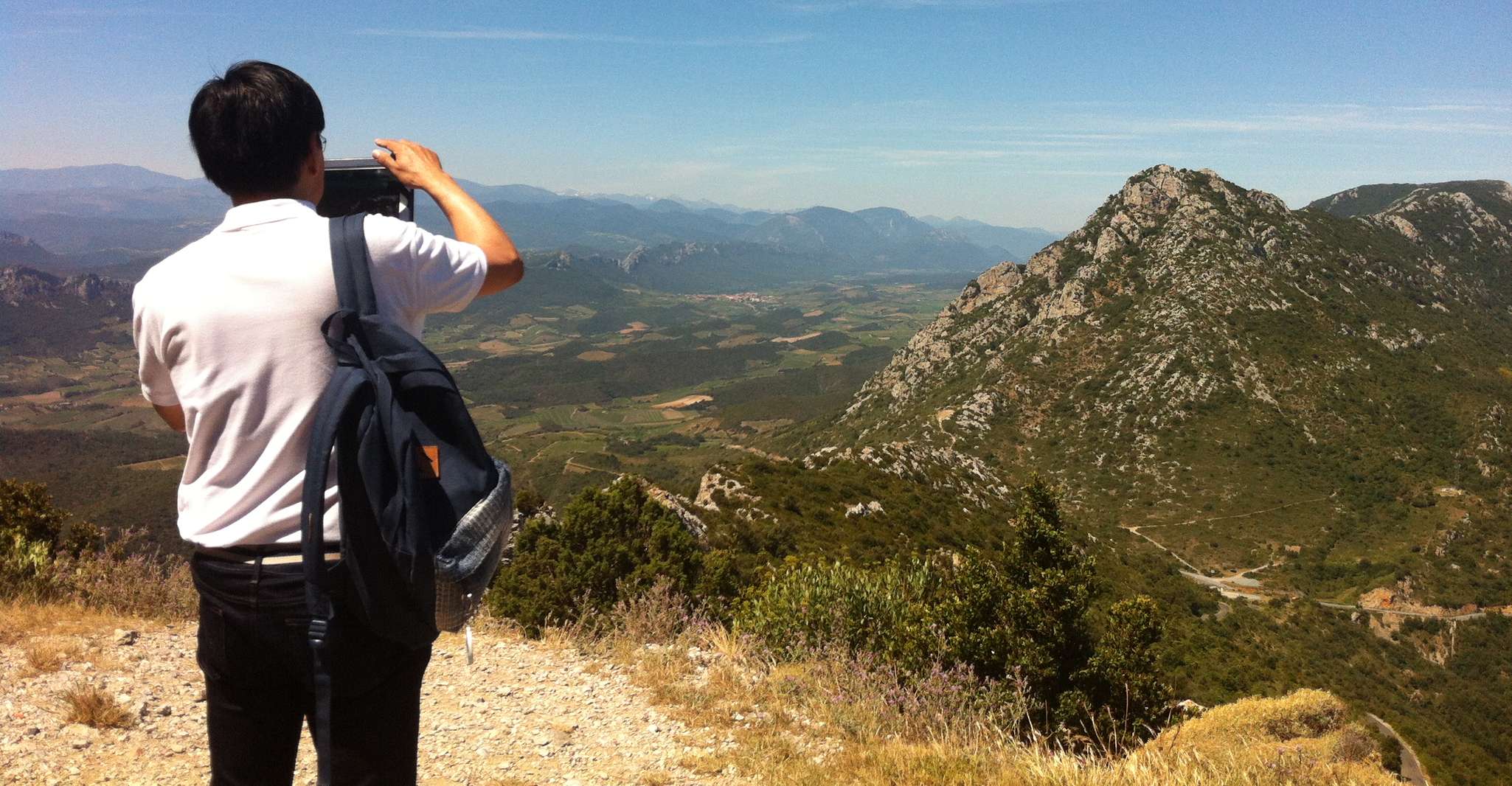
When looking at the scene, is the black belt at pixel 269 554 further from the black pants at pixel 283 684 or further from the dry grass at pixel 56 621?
the dry grass at pixel 56 621

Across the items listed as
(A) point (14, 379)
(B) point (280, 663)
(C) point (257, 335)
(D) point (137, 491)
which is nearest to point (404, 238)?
(C) point (257, 335)

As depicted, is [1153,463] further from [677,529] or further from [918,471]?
[677,529]

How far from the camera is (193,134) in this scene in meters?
1.93

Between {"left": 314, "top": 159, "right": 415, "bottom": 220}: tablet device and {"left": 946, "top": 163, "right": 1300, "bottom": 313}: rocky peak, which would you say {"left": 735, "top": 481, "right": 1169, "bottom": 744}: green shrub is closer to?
{"left": 314, "top": 159, "right": 415, "bottom": 220}: tablet device

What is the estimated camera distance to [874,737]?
4.71 meters

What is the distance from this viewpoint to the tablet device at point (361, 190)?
7.56 feet

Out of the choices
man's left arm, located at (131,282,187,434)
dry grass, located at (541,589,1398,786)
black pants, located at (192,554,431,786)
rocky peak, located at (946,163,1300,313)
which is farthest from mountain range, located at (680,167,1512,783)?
man's left arm, located at (131,282,187,434)

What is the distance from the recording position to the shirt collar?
1.85 m

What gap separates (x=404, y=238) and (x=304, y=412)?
50 centimetres

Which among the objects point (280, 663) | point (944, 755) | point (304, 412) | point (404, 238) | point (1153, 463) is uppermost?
point (404, 238)

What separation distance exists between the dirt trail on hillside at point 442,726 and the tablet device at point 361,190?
12.3 ft

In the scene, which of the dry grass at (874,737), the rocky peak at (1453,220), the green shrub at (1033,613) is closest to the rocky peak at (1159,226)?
the rocky peak at (1453,220)

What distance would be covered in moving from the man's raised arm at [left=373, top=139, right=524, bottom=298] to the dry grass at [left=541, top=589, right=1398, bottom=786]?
11.4ft

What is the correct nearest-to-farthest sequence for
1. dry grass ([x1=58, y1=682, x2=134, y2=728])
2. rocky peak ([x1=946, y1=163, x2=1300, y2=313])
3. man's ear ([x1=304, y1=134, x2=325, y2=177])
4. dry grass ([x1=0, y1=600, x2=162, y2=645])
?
man's ear ([x1=304, y1=134, x2=325, y2=177])
dry grass ([x1=58, y1=682, x2=134, y2=728])
dry grass ([x1=0, y1=600, x2=162, y2=645])
rocky peak ([x1=946, y1=163, x2=1300, y2=313])
